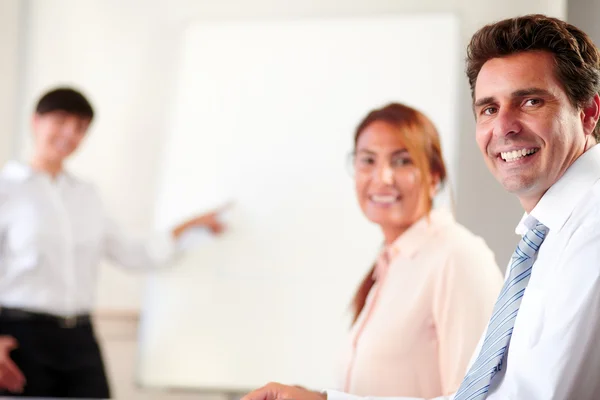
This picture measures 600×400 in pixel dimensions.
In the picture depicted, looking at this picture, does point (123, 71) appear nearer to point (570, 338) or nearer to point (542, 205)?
point (542, 205)

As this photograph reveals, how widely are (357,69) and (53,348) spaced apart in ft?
5.30

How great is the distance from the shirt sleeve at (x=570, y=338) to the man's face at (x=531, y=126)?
22 cm

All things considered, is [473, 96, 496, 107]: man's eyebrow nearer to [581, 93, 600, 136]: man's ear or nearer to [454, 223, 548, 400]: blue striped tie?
[581, 93, 600, 136]: man's ear

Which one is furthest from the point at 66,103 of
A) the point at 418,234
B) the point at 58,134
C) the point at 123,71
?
the point at 418,234

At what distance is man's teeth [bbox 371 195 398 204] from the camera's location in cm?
252

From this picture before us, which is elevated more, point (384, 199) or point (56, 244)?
point (384, 199)

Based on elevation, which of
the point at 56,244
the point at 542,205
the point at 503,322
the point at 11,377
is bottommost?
the point at 11,377

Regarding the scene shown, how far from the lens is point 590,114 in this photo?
1496 millimetres

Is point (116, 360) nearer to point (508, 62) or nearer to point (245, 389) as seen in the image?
point (245, 389)

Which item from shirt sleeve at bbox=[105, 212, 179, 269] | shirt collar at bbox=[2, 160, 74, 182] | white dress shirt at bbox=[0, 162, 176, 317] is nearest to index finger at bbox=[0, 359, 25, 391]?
white dress shirt at bbox=[0, 162, 176, 317]

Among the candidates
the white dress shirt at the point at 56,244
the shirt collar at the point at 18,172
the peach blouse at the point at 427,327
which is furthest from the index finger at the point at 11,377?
the peach blouse at the point at 427,327

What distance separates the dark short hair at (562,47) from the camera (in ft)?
4.76

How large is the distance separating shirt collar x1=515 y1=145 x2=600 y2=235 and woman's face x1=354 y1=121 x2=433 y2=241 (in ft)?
3.57

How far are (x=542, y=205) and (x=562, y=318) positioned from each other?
240 mm
